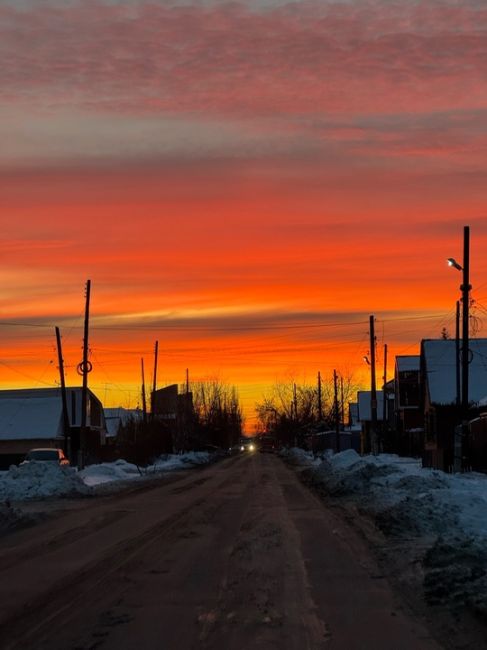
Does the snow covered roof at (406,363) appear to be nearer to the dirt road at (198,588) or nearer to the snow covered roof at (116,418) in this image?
the snow covered roof at (116,418)

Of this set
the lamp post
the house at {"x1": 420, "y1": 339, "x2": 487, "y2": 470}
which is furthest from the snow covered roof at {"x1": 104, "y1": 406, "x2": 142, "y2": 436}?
the lamp post

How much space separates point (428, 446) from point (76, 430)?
122ft

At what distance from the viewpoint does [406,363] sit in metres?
73.1

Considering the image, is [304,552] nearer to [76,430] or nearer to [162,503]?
[162,503]

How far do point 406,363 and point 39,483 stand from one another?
47.5 metres

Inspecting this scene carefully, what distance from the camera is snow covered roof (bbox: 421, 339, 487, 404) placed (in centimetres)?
4888

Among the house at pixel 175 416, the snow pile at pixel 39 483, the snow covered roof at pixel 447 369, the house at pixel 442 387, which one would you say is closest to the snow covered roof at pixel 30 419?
the house at pixel 175 416

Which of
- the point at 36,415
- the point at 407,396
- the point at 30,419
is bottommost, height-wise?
the point at 30,419

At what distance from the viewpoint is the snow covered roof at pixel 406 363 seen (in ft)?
237

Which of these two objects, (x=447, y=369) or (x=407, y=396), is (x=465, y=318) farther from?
(x=407, y=396)

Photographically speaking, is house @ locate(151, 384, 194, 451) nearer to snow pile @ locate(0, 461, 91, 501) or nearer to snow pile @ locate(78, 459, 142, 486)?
snow pile @ locate(78, 459, 142, 486)

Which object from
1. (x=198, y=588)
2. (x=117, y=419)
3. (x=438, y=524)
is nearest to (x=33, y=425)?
(x=117, y=419)

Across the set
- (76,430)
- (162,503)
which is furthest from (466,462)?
(76,430)

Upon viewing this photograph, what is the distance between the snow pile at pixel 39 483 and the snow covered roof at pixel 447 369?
2446cm
